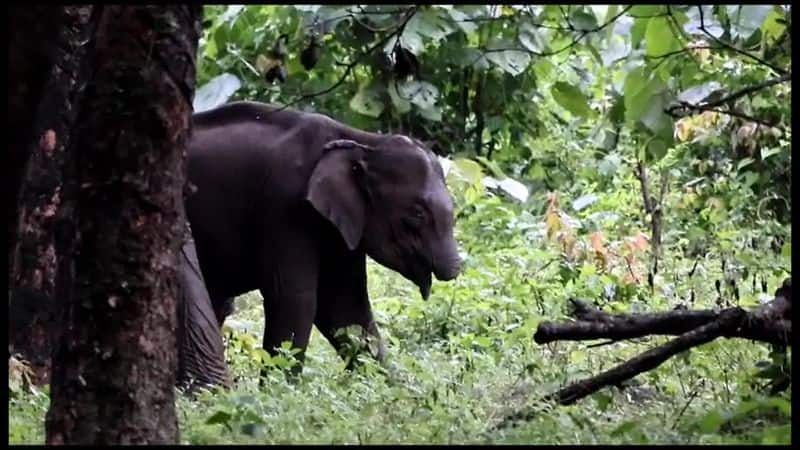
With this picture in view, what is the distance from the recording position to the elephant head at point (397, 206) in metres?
7.44

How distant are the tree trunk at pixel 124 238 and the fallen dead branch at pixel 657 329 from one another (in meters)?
1.09

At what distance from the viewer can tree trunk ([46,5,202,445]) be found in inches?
130

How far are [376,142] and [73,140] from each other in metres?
4.24

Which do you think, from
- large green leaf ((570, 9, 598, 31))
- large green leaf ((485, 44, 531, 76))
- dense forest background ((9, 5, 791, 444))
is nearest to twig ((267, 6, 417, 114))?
dense forest background ((9, 5, 791, 444))

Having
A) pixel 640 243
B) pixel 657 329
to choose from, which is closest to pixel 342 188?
pixel 640 243

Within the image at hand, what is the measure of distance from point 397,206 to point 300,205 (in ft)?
1.63

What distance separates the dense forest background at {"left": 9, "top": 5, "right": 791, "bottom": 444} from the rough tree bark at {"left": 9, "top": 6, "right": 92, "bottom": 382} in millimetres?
371

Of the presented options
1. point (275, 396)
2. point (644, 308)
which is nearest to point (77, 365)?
point (275, 396)

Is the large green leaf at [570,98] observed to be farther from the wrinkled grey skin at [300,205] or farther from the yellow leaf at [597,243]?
the yellow leaf at [597,243]

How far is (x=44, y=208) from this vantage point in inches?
229

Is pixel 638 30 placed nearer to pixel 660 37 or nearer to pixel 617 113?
pixel 660 37

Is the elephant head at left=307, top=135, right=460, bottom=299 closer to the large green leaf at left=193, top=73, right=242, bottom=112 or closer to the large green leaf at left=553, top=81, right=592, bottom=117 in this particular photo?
the large green leaf at left=193, top=73, right=242, bottom=112

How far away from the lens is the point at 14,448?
3.43 m

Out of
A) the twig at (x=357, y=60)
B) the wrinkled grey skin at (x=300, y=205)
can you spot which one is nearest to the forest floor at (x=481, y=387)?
the wrinkled grey skin at (x=300, y=205)
